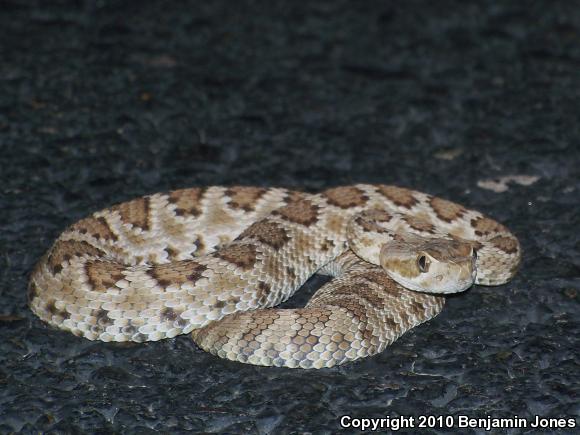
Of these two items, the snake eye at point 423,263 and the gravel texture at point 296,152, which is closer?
the gravel texture at point 296,152

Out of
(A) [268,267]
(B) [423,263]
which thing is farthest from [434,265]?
(A) [268,267]

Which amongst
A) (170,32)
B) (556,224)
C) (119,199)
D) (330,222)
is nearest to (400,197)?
(330,222)

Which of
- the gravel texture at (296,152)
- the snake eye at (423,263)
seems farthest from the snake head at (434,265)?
the gravel texture at (296,152)

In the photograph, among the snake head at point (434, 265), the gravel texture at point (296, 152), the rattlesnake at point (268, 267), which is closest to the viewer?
the gravel texture at point (296, 152)

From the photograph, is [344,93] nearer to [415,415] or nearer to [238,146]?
[238,146]

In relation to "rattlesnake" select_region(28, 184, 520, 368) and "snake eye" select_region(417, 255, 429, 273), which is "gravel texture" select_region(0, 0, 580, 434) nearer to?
"rattlesnake" select_region(28, 184, 520, 368)

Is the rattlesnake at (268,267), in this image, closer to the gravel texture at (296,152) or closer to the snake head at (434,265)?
the snake head at (434,265)

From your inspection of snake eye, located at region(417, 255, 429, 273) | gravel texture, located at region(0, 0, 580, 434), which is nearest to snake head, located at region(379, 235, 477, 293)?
snake eye, located at region(417, 255, 429, 273)
